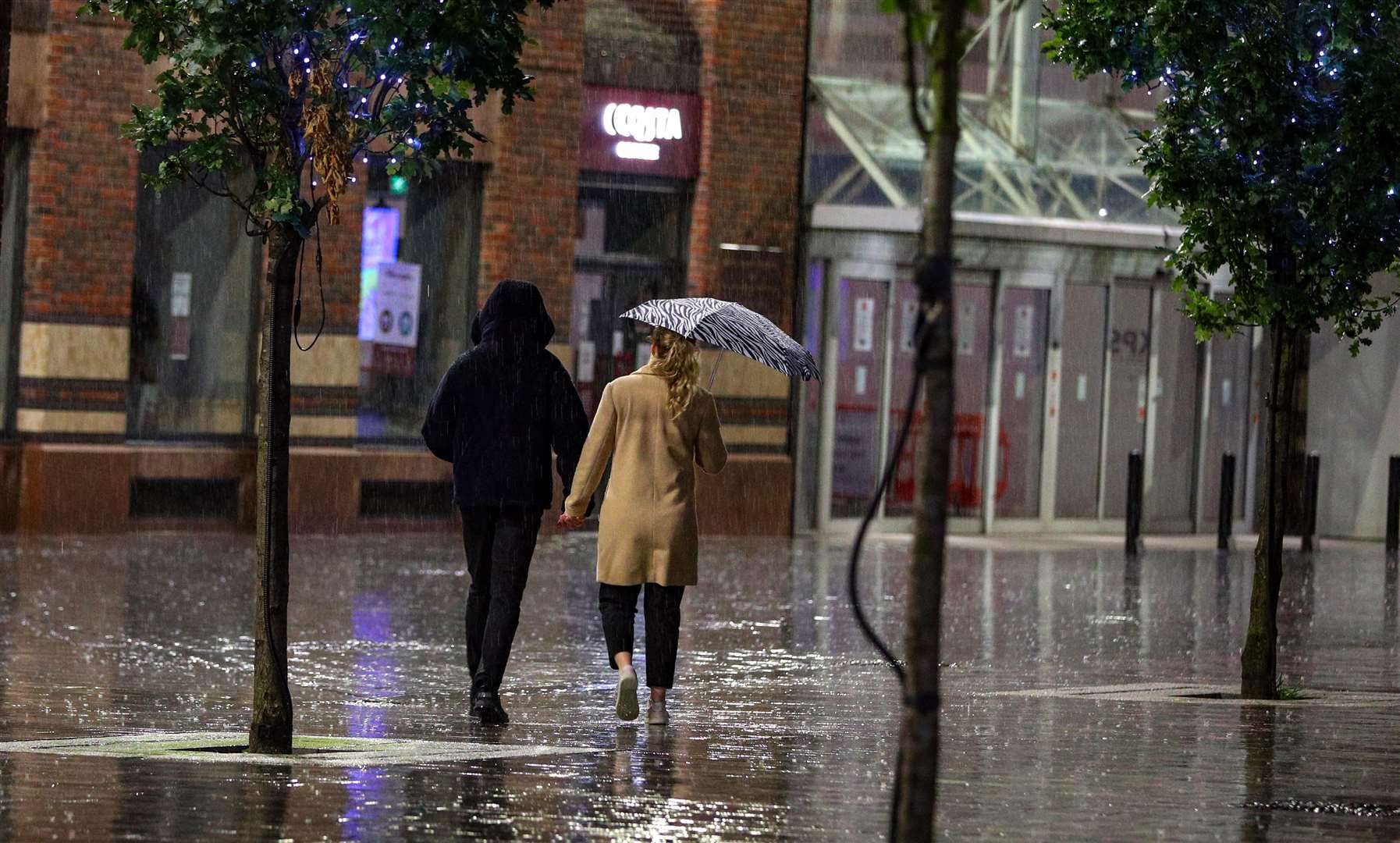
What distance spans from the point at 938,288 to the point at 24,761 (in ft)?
13.7

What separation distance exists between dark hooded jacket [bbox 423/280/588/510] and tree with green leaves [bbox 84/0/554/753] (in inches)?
55.0

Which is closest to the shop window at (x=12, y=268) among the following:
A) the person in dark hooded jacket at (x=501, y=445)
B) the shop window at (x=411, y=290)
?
the shop window at (x=411, y=290)

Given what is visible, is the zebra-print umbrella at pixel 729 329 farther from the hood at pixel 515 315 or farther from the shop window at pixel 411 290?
the shop window at pixel 411 290

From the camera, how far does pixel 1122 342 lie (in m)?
25.7

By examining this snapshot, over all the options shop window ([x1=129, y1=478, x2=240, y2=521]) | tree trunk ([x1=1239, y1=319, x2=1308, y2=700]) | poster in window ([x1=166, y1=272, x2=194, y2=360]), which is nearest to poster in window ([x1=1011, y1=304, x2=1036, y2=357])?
shop window ([x1=129, y1=478, x2=240, y2=521])

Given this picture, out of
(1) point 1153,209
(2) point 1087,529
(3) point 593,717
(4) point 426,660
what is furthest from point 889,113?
(3) point 593,717

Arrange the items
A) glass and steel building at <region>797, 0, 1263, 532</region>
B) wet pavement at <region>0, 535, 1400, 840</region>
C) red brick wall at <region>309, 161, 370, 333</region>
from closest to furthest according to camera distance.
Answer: wet pavement at <region>0, 535, 1400, 840</region> < red brick wall at <region>309, 161, 370, 333</region> < glass and steel building at <region>797, 0, 1263, 532</region>

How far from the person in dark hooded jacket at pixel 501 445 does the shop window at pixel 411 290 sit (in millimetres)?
11270

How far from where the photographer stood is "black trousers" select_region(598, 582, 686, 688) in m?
9.62

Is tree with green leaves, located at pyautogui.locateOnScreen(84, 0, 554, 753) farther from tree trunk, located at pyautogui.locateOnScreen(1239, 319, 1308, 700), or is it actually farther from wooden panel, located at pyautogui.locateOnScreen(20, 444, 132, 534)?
wooden panel, located at pyautogui.locateOnScreen(20, 444, 132, 534)

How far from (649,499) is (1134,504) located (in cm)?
1353

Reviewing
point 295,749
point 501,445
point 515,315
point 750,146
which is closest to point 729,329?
point 515,315

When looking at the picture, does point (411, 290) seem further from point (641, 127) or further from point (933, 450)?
point (933, 450)

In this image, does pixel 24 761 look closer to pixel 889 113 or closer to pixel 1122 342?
pixel 889 113
